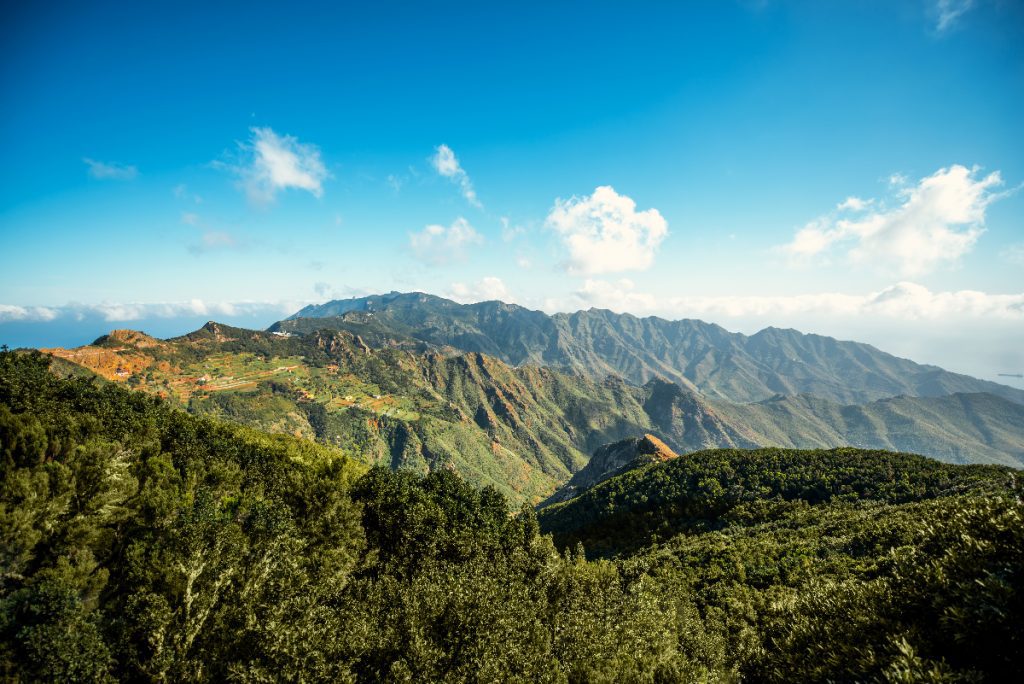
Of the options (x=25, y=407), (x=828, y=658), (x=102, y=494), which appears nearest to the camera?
(x=828, y=658)

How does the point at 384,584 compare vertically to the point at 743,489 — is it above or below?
above

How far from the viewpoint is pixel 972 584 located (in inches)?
615

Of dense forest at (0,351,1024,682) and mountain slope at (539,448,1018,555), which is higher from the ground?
dense forest at (0,351,1024,682)

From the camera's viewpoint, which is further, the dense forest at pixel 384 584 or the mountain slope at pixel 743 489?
the mountain slope at pixel 743 489

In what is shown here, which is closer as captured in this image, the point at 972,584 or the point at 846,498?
the point at 972,584

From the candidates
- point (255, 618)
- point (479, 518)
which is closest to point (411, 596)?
point (255, 618)

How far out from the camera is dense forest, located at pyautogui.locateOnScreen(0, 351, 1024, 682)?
18.3 m

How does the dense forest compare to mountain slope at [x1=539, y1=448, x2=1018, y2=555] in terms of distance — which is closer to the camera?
the dense forest

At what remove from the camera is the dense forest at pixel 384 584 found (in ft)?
60.0

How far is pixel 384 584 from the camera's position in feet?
127

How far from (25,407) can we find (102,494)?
22772 mm

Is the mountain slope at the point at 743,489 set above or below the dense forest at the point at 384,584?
below

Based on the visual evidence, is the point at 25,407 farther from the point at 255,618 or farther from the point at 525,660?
the point at 525,660

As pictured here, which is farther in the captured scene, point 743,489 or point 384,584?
point 743,489
